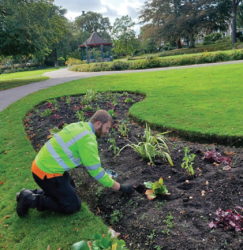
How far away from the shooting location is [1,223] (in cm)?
268

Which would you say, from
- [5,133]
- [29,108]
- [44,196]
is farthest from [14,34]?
[44,196]

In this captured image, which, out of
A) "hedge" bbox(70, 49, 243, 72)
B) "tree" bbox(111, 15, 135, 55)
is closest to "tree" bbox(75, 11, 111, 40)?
"tree" bbox(111, 15, 135, 55)

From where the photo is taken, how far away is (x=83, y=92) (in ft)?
31.0

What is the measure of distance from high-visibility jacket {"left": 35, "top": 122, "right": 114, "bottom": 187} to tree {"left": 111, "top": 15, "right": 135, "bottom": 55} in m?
44.3

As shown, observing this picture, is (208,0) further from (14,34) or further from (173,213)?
(173,213)

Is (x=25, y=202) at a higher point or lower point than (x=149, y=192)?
higher

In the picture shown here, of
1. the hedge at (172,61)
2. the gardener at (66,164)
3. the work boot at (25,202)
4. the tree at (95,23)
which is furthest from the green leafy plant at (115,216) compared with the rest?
the tree at (95,23)

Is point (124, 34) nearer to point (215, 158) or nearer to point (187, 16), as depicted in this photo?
point (187, 16)

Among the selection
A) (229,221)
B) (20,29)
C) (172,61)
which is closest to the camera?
(229,221)

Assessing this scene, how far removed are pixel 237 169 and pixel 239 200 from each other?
0.68 meters

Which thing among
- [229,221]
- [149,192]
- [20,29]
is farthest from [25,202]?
[20,29]

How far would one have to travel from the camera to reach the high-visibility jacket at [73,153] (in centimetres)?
231

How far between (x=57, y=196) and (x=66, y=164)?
0.45 m

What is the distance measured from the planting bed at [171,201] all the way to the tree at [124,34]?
1705 inches
